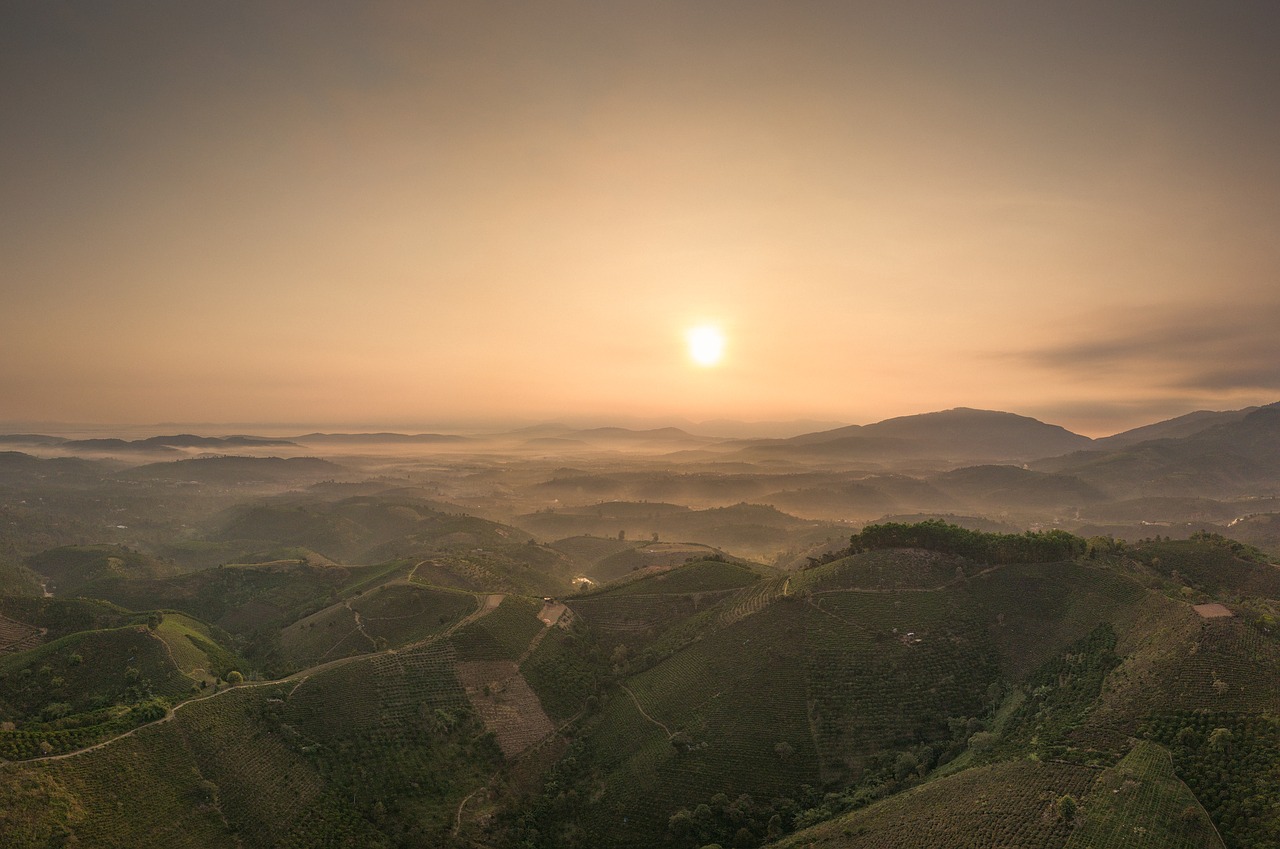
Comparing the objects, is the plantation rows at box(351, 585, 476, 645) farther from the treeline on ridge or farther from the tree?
the tree

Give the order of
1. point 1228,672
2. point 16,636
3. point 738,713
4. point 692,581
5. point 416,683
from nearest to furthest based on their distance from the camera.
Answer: point 1228,672
point 738,713
point 416,683
point 16,636
point 692,581

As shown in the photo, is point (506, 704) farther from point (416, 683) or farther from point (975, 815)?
point (975, 815)

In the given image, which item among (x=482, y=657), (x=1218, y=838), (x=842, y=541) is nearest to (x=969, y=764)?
(x=1218, y=838)

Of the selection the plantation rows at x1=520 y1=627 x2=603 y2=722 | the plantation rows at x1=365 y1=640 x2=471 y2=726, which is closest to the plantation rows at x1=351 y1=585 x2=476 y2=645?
the plantation rows at x1=365 y1=640 x2=471 y2=726

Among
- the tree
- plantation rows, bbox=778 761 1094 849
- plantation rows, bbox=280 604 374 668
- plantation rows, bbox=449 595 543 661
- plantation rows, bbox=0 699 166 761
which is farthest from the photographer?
plantation rows, bbox=280 604 374 668

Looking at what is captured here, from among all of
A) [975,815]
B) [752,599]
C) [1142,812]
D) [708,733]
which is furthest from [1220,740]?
[752,599]

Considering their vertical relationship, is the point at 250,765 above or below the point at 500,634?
below

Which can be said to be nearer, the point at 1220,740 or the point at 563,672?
the point at 1220,740
